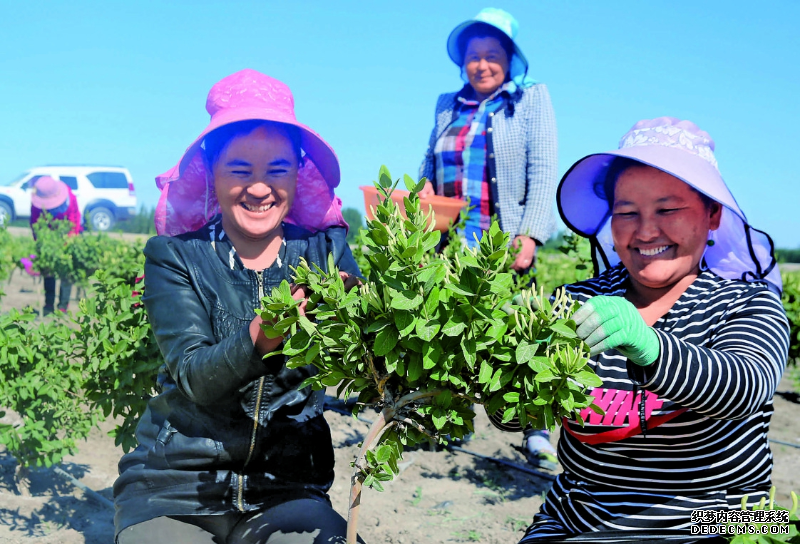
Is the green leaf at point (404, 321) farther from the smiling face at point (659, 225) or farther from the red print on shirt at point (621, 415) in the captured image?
the smiling face at point (659, 225)

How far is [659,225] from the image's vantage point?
189 centimetres

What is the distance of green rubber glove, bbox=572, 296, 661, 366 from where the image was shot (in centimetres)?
141

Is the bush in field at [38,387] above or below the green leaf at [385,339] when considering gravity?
below

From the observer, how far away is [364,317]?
1446mm

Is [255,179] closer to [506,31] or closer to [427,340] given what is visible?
[427,340]

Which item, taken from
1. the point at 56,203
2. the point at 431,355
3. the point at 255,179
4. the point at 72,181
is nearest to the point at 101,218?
the point at 72,181

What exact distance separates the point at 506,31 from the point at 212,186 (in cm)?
221

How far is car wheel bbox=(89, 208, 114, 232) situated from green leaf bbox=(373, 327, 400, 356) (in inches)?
897

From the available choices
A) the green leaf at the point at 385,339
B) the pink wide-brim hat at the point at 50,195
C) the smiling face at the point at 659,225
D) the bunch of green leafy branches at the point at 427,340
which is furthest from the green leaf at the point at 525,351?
the pink wide-brim hat at the point at 50,195

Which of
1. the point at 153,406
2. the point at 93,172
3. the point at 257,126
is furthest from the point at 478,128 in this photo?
the point at 93,172

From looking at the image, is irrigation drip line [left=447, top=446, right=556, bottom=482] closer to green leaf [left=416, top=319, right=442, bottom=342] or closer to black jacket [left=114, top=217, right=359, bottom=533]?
black jacket [left=114, top=217, right=359, bottom=533]

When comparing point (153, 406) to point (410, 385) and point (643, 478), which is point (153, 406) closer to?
point (410, 385)

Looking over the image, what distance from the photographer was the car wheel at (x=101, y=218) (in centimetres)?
2225

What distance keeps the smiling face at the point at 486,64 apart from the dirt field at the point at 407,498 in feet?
7.21
